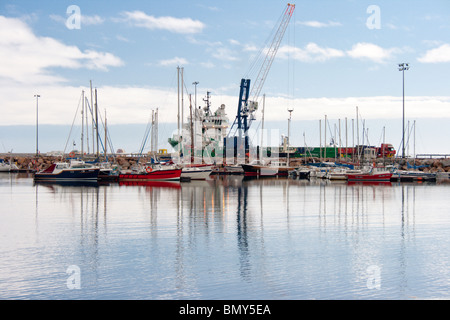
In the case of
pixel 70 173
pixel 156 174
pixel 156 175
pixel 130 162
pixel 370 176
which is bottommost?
pixel 370 176

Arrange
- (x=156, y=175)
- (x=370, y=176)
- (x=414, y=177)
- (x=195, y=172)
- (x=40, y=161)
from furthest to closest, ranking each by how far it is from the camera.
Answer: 1. (x=40, y=161)
2. (x=414, y=177)
3. (x=370, y=176)
4. (x=195, y=172)
5. (x=156, y=175)

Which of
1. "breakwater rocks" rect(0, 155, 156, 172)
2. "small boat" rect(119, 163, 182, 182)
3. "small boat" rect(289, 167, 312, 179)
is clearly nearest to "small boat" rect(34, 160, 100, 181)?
"small boat" rect(119, 163, 182, 182)

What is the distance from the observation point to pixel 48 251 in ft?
60.6

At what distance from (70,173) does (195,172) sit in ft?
54.0

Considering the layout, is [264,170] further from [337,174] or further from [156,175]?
[156,175]

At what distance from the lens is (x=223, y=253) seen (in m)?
18.1

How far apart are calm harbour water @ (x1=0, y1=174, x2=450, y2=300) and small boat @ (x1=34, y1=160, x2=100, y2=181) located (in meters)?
33.0

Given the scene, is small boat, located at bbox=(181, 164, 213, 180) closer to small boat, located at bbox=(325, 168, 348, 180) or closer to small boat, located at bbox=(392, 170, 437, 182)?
small boat, located at bbox=(325, 168, 348, 180)

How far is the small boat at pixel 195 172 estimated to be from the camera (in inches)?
2702

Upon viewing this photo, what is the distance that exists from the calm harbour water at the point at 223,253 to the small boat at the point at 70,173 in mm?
32977

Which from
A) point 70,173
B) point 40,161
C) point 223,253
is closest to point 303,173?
point 70,173

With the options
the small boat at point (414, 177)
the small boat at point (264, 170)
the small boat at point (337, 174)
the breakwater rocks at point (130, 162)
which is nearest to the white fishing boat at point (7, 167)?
the breakwater rocks at point (130, 162)

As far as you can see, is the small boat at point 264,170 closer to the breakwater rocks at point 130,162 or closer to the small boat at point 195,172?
the breakwater rocks at point 130,162
